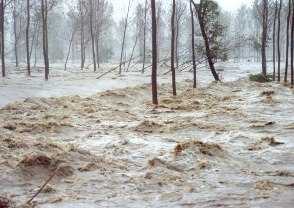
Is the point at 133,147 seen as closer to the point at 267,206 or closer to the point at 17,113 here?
the point at 267,206

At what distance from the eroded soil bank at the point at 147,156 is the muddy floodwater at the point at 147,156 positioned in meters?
0.01

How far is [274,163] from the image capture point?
7.92 meters

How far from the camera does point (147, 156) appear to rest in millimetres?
8375

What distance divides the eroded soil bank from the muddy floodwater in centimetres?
1

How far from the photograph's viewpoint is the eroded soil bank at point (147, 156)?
6199 mm

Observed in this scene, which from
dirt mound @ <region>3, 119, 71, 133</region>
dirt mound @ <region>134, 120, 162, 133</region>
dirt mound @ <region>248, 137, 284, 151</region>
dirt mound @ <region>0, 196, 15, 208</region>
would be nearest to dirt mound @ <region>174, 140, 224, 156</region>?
dirt mound @ <region>248, 137, 284, 151</region>

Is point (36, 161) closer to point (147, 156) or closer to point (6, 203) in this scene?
point (6, 203)

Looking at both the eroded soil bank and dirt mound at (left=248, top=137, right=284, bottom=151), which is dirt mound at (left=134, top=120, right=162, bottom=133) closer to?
the eroded soil bank

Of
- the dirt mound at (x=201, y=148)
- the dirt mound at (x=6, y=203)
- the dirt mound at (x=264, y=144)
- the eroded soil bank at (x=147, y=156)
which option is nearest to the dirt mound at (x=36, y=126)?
the eroded soil bank at (x=147, y=156)

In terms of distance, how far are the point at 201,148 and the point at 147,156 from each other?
994 millimetres

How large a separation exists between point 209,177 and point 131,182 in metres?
1.15

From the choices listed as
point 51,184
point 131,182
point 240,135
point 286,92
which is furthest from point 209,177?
point 286,92

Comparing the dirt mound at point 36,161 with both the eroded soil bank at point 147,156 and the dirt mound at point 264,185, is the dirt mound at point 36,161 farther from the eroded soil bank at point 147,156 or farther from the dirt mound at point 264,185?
the dirt mound at point 264,185

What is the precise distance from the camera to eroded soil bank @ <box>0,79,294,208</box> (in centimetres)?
620
